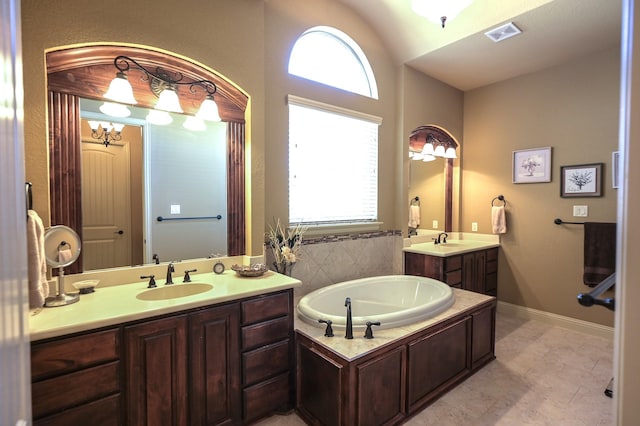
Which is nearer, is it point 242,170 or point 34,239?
point 34,239

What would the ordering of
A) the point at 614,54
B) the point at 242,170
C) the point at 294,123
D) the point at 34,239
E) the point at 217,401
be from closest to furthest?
the point at 34,239
the point at 217,401
the point at 242,170
the point at 294,123
the point at 614,54

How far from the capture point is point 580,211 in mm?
3420

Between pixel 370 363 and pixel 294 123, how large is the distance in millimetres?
2061

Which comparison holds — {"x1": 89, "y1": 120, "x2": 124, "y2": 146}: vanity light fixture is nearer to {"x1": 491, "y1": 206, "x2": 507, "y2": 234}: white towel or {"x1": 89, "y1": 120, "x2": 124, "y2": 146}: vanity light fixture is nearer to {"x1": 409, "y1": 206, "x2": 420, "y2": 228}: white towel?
{"x1": 409, "y1": 206, "x2": 420, "y2": 228}: white towel

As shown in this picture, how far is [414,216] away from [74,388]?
11.7ft

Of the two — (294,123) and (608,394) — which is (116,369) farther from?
(608,394)

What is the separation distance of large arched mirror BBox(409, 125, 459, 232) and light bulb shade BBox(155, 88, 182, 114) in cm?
263

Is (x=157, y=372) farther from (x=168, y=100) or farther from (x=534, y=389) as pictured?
(x=534, y=389)

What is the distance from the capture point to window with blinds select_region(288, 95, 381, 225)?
2.89 m

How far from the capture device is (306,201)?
117 inches

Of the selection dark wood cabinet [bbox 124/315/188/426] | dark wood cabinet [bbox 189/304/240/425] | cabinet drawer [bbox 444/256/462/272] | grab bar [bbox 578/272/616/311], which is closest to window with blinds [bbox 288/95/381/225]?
cabinet drawer [bbox 444/256/462/272]

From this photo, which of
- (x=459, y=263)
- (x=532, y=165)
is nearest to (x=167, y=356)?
(x=459, y=263)

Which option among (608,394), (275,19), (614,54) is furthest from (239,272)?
(614,54)

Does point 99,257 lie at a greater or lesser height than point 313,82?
lesser
